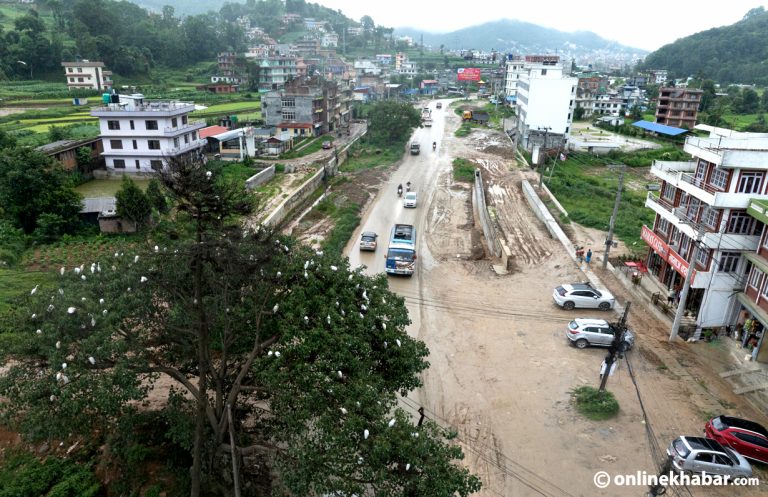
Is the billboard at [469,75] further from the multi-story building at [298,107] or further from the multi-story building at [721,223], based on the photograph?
the multi-story building at [721,223]

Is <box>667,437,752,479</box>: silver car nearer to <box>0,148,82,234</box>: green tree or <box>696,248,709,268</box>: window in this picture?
<box>696,248,709,268</box>: window

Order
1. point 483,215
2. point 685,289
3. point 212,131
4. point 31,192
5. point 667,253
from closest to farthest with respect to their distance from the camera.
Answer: point 685,289 < point 667,253 < point 31,192 < point 483,215 < point 212,131

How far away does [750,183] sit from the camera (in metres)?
18.7

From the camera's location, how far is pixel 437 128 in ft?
244

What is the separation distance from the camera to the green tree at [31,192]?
27062 mm

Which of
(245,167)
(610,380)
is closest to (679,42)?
(245,167)

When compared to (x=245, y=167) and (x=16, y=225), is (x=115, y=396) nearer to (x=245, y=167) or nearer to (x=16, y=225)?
(x=16, y=225)

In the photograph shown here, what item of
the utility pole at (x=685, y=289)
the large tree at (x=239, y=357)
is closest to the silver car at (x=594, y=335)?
the utility pole at (x=685, y=289)

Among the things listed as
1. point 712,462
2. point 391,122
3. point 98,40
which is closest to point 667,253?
point 712,462

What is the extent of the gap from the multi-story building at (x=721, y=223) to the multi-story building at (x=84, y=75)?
263 ft

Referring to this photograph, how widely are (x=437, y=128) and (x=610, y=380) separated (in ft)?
203

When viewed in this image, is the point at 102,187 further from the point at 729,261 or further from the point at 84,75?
the point at 84,75

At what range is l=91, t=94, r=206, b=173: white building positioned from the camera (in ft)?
127

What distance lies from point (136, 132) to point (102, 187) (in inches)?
215
